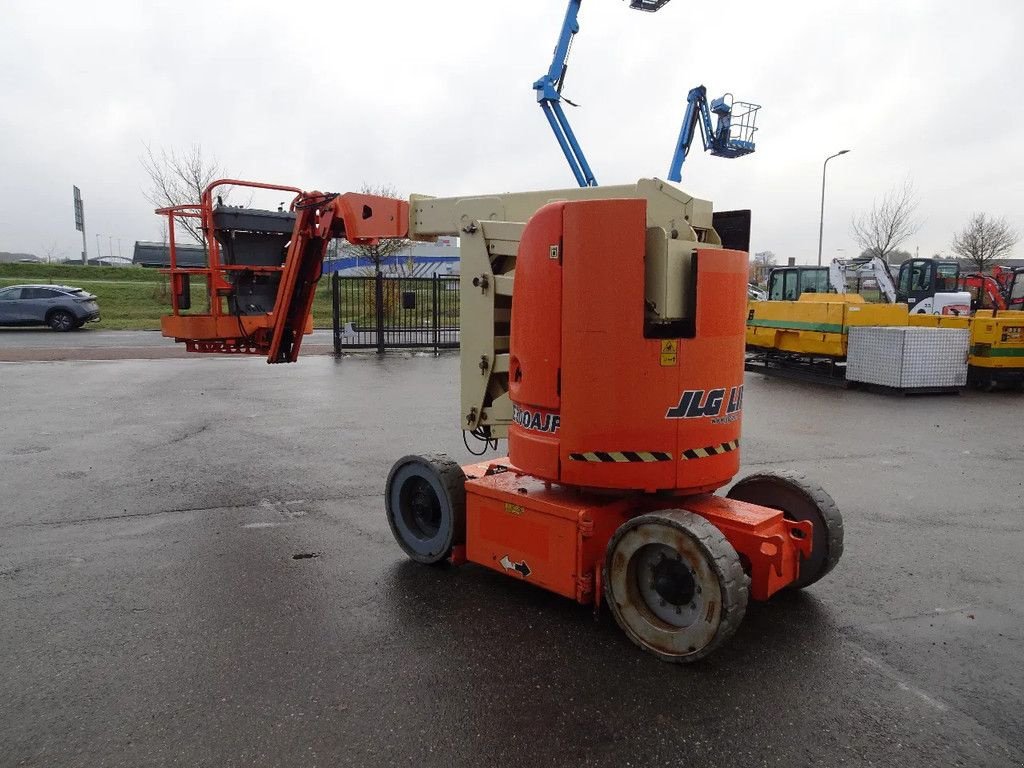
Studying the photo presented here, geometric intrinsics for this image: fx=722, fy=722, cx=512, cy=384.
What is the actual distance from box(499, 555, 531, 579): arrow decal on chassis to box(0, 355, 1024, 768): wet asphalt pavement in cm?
24

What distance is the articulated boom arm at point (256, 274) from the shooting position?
652 cm

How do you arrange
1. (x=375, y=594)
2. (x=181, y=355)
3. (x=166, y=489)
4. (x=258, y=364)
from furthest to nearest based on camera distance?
(x=181, y=355)
(x=258, y=364)
(x=166, y=489)
(x=375, y=594)

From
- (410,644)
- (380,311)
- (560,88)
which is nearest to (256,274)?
(410,644)

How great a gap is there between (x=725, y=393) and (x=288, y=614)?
10.2 feet

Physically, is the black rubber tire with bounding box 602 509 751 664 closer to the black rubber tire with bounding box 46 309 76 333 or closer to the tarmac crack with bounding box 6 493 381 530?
the tarmac crack with bounding box 6 493 381 530

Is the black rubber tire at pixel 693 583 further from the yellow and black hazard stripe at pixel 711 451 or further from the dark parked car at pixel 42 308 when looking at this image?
the dark parked car at pixel 42 308

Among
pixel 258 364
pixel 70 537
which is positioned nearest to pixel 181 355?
pixel 258 364

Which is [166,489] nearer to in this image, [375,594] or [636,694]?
[375,594]

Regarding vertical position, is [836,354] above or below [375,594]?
above

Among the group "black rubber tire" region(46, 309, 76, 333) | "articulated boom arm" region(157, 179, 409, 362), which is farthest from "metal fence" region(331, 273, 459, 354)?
"articulated boom arm" region(157, 179, 409, 362)

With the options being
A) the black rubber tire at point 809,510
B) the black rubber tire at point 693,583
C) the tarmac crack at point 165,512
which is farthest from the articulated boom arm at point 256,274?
the black rubber tire at point 809,510

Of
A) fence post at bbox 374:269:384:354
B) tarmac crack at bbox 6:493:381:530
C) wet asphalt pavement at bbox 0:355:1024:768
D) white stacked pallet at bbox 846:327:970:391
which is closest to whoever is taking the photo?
wet asphalt pavement at bbox 0:355:1024:768

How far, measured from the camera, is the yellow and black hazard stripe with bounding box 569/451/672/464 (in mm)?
4246

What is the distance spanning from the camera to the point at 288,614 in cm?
464
